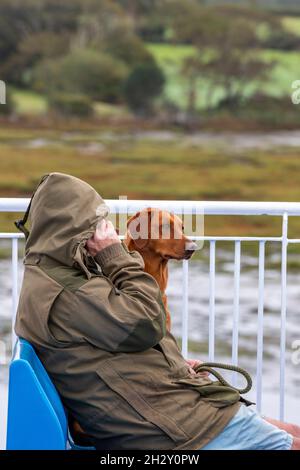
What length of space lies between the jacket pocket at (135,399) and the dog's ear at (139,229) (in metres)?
0.42

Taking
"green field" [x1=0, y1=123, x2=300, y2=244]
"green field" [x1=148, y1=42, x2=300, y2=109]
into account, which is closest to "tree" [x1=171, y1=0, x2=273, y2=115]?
"green field" [x1=148, y1=42, x2=300, y2=109]

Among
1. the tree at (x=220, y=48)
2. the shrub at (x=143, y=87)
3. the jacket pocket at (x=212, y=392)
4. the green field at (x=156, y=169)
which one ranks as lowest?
the green field at (x=156, y=169)

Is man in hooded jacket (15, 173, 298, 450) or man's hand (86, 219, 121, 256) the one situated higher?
man's hand (86, 219, 121, 256)

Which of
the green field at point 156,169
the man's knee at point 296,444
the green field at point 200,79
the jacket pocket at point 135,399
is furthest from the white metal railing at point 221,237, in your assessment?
the green field at point 156,169

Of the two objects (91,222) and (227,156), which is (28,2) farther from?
(91,222)

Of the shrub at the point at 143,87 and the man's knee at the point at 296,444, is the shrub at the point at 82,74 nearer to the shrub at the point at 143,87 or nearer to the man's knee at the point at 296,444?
the shrub at the point at 143,87

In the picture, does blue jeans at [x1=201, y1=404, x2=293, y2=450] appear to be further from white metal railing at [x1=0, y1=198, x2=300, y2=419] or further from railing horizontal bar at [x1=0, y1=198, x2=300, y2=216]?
railing horizontal bar at [x1=0, y1=198, x2=300, y2=216]

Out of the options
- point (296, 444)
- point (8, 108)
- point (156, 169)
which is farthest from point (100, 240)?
point (156, 169)

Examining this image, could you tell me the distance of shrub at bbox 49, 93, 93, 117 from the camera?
75.9ft

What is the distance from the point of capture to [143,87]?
76.0 feet

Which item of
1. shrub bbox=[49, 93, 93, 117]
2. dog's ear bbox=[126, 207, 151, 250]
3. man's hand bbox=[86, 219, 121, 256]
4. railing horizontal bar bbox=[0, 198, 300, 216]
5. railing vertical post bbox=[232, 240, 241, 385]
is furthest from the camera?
shrub bbox=[49, 93, 93, 117]

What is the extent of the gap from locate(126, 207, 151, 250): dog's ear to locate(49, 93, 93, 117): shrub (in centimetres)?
2137

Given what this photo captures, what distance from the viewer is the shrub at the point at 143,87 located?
74.9 ft
